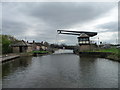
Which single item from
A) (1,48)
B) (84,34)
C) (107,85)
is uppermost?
(84,34)

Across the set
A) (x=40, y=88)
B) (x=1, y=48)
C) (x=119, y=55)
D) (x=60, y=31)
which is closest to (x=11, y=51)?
(x=1, y=48)

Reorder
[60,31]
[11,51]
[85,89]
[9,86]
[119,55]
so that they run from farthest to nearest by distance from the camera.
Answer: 1. [60,31]
2. [11,51]
3. [119,55]
4. [9,86]
5. [85,89]

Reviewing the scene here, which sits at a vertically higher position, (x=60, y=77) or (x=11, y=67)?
(x=60, y=77)

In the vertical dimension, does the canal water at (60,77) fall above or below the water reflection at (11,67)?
above

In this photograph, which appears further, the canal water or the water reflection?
the water reflection

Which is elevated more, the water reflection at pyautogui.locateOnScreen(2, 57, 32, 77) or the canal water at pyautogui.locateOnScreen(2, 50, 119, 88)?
the canal water at pyautogui.locateOnScreen(2, 50, 119, 88)

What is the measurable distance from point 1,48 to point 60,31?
27987mm

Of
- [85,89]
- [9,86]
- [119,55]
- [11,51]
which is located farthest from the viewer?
[11,51]

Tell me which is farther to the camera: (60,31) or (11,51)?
(60,31)

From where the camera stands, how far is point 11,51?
49250 millimetres

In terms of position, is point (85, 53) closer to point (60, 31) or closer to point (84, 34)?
point (84, 34)

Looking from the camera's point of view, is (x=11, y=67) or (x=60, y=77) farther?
(x=11, y=67)

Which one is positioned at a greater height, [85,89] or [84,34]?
[84,34]

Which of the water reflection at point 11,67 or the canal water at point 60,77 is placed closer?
the canal water at point 60,77
